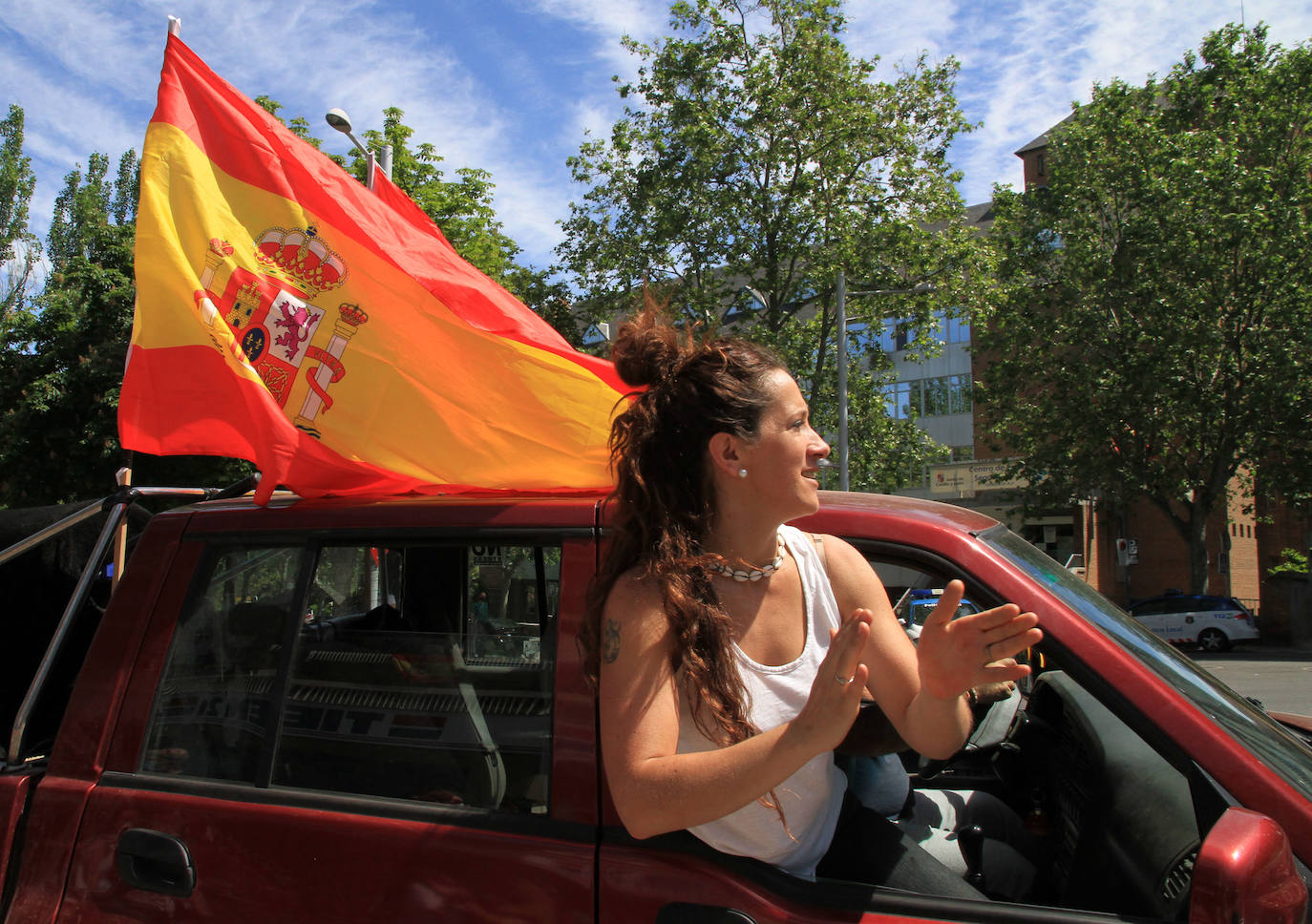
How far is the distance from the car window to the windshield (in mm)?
987

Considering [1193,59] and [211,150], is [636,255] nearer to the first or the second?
[1193,59]

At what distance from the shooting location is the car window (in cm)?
182

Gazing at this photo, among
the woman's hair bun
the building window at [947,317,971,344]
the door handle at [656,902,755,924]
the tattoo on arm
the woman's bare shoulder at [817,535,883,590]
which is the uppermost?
the building window at [947,317,971,344]

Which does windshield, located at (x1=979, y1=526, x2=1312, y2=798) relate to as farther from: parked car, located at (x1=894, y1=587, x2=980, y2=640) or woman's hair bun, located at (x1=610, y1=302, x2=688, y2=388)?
woman's hair bun, located at (x1=610, y1=302, x2=688, y2=388)

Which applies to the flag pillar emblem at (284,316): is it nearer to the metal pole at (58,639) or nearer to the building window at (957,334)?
the metal pole at (58,639)

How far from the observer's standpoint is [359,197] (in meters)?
2.89

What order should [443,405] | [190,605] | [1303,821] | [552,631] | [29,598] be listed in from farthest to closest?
[29,598] < [443,405] < [190,605] < [552,631] < [1303,821]

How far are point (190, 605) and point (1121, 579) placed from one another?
138 ft

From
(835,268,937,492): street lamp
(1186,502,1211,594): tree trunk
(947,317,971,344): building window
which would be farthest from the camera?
(947,317,971,344): building window

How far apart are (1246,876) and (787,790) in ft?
2.19

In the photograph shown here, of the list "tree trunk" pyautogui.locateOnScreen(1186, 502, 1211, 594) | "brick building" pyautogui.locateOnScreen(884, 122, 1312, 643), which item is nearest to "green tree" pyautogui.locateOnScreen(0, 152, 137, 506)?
"brick building" pyautogui.locateOnScreen(884, 122, 1312, 643)

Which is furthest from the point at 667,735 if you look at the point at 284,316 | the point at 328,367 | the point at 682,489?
the point at 284,316

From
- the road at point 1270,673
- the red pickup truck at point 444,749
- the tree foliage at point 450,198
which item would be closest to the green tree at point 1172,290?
the road at point 1270,673

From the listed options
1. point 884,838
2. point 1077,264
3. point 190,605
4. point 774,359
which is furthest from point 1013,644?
point 1077,264
